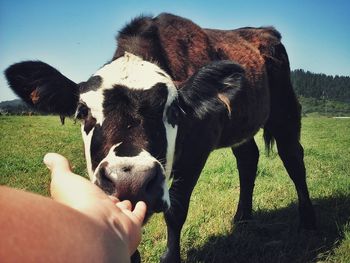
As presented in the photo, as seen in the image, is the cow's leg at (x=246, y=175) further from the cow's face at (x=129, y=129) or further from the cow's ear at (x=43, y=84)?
the cow's ear at (x=43, y=84)

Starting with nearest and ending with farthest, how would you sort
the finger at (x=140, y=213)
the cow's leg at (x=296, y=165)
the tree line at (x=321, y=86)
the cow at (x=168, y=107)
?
1. the finger at (x=140, y=213)
2. the cow at (x=168, y=107)
3. the cow's leg at (x=296, y=165)
4. the tree line at (x=321, y=86)

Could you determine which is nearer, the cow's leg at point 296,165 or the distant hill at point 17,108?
the distant hill at point 17,108

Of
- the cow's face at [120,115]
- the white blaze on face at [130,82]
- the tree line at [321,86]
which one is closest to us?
the cow's face at [120,115]

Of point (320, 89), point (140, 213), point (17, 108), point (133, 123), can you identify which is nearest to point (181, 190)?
point (133, 123)

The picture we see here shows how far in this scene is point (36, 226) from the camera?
26.3 inches


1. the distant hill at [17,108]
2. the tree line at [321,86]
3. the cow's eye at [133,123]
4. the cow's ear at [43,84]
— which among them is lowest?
the distant hill at [17,108]

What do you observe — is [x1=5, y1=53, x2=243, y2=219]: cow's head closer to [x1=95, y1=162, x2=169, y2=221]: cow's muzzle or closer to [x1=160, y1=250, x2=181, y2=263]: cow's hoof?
[x1=95, y1=162, x2=169, y2=221]: cow's muzzle

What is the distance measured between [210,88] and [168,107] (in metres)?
0.75

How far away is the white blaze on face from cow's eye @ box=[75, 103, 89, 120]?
0.06 meters

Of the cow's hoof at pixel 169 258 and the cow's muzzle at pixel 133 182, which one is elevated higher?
the cow's muzzle at pixel 133 182

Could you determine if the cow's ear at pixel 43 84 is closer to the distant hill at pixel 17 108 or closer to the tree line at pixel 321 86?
the distant hill at pixel 17 108

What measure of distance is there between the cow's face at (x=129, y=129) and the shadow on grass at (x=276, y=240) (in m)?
1.23

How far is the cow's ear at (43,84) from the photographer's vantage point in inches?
158

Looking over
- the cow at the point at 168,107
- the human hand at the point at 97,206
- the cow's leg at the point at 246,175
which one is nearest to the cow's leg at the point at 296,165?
the cow at the point at 168,107
